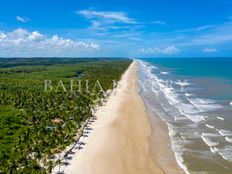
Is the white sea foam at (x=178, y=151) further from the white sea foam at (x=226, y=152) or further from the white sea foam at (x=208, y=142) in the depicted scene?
the white sea foam at (x=226, y=152)

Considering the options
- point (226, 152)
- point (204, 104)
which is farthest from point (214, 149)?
point (204, 104)

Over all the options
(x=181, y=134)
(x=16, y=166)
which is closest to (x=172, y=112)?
(x=181, y=134)

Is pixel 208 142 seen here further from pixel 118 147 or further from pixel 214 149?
pixel 118 147

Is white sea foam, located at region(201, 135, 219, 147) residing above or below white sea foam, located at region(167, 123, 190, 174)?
above

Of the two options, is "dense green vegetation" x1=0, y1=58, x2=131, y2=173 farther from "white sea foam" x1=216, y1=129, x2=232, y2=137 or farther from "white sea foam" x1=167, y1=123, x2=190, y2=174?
"white sea foam" x1=216, y1=129, x2=232, y2=137

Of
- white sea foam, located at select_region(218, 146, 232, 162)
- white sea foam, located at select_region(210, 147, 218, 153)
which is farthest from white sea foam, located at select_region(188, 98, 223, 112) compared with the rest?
white sea foam, located at select_region(210, 147, 218, 153)

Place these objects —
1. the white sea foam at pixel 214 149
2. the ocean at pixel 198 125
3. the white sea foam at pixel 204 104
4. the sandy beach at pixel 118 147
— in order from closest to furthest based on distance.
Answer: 1. the sandy beach at pixel 118 147
2. the ocean at pixel 198 125
3. the white sea foam at pixel 214 149
4. the white sea foam at pixel 204 104

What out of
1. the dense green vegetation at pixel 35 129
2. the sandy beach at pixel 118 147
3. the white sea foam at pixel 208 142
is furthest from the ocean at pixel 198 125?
the dense green vegetation at pixel 35 129

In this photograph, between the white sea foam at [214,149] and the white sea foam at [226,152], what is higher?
the white sea foam at [214,149]

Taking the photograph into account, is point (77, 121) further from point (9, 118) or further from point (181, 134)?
point (181, 134)
